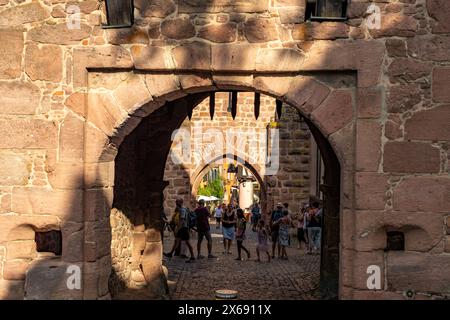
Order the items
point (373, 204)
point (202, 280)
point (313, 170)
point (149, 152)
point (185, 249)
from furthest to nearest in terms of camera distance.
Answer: point (313, 170) < point (185, 249) < point (202, 280) < point (149, 152) < point (373, 204)

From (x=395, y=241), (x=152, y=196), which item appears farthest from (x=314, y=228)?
(x=395, y=241)

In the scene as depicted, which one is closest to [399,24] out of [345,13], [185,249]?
[345,13]

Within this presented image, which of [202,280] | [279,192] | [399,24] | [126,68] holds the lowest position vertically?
[202,280]

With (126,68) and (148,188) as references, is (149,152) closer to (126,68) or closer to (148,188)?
(148,188)

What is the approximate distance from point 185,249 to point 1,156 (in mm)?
7435

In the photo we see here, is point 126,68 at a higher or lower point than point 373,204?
higher

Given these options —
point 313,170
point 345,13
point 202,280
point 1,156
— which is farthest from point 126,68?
point 313,170

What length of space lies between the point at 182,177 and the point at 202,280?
24.1ft

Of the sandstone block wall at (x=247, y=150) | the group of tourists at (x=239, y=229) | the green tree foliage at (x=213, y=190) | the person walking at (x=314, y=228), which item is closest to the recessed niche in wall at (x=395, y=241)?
the group of tourists at (x=239, y=229)

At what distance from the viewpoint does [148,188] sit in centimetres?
793

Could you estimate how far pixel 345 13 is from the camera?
4520 mm

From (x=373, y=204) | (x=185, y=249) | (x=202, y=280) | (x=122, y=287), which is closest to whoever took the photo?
(x=373, y=204)

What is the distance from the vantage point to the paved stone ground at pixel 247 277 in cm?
791

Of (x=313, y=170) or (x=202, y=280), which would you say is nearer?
(x=202, y=280)
